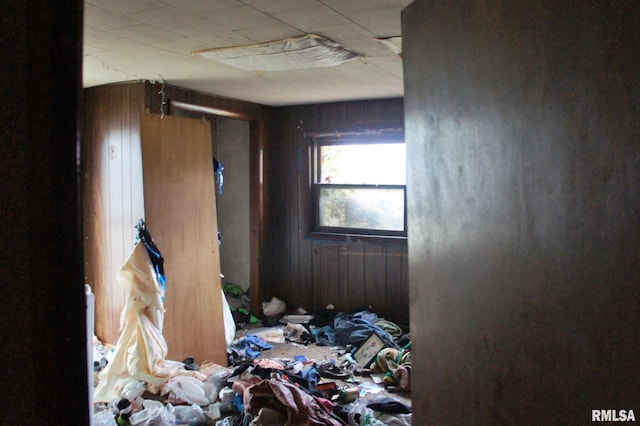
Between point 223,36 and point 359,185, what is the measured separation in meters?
2.66

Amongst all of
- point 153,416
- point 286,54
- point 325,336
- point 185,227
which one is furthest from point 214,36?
point 325,336

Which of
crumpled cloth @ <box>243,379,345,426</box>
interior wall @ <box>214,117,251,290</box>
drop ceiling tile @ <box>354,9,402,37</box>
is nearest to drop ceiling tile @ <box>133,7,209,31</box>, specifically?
drop ceiling tile @ <box>354,9,402,37</box>

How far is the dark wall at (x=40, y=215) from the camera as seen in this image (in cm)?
54

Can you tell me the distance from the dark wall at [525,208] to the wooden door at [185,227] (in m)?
2.76

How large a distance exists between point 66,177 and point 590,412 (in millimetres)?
779

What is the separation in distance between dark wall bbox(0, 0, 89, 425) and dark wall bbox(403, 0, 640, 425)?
2.22 ft

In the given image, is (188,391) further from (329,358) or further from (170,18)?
(170,18)

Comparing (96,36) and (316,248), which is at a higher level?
(96,36)

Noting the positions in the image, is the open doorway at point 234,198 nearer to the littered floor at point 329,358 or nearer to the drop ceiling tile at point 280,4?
the littered floor at point 329,358

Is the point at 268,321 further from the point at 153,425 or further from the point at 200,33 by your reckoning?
the point at 200,33

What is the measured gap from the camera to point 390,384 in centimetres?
348

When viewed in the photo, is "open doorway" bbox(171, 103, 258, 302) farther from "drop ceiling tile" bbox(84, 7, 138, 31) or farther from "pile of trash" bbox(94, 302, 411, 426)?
"drop ceiling tile" bbox(84, 7, 138, 31)

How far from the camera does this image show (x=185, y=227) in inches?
147

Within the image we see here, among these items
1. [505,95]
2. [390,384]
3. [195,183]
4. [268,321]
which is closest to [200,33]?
[195,183]
